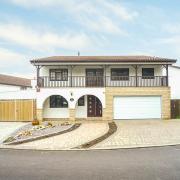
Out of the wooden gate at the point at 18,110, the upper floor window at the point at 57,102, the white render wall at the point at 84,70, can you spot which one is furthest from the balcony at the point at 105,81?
the wooden gate at the point at 18,110

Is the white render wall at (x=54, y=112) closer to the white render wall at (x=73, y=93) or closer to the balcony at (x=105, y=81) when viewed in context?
the white render wall at (x=73, y=93)

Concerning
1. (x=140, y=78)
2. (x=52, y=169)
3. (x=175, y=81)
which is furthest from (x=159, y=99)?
(x=52, y=169)

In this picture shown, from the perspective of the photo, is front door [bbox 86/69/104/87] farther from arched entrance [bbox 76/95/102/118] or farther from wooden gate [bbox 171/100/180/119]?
wooden gate [bbox 171/100/180/119]

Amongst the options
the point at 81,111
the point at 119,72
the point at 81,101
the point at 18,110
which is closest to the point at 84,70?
the point at 81,101

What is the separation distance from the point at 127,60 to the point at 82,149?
1436 centimetres

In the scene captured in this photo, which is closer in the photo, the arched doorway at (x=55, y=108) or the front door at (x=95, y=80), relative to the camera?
the front door at (x=95, y=80)

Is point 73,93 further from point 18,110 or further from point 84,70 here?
point 18,110

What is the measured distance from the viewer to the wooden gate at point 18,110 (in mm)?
25625

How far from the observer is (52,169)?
8805mm

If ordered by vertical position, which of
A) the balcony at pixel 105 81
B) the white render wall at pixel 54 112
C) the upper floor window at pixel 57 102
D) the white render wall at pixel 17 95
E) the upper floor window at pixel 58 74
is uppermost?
the upper floor window at pixel 58 74

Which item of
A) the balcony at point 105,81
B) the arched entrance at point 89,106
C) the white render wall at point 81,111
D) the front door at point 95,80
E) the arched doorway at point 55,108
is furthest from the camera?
the arched entrance at point 89,106

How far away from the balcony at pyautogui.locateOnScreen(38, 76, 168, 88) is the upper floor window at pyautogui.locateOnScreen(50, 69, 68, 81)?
0.24 meters

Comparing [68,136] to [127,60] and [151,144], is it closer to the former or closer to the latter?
[151,144]

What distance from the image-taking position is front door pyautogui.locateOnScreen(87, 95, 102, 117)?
2714 cm
